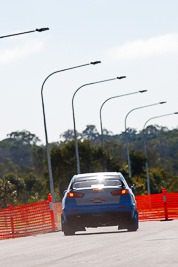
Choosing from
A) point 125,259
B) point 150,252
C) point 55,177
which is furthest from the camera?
point 55,177

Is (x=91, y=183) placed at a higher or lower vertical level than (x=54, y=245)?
higher

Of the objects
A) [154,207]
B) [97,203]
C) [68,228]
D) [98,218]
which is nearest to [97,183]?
[97,203]

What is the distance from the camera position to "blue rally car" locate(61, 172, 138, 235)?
67.8 feet

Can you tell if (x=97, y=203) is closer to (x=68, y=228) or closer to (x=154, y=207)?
(x=68, y=228)

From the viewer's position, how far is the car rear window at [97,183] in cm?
2091

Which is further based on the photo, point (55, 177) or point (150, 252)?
point (55, 177)

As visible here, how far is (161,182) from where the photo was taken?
11938 centimetres

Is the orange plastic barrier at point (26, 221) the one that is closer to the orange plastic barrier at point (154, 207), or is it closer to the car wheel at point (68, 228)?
the orange plastic barrier at point (154, 207)

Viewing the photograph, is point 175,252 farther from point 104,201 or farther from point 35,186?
point 35,186

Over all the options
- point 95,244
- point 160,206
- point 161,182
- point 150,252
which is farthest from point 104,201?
point 161,182

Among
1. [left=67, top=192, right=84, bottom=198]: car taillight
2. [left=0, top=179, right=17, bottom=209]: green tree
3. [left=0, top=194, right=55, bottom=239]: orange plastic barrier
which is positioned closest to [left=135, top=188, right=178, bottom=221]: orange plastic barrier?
[left=0, top=194, right=55, bottom=239]: orange plastic barrier

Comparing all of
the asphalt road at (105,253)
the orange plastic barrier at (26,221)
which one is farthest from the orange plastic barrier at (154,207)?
the asphalt road at (105,253)

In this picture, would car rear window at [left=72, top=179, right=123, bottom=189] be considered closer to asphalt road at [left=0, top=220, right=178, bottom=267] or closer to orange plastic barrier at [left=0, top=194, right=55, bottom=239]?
asphalt road at [left=0, top=220, right=178, bottom=267]

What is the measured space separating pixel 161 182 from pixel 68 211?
99.3 meters
